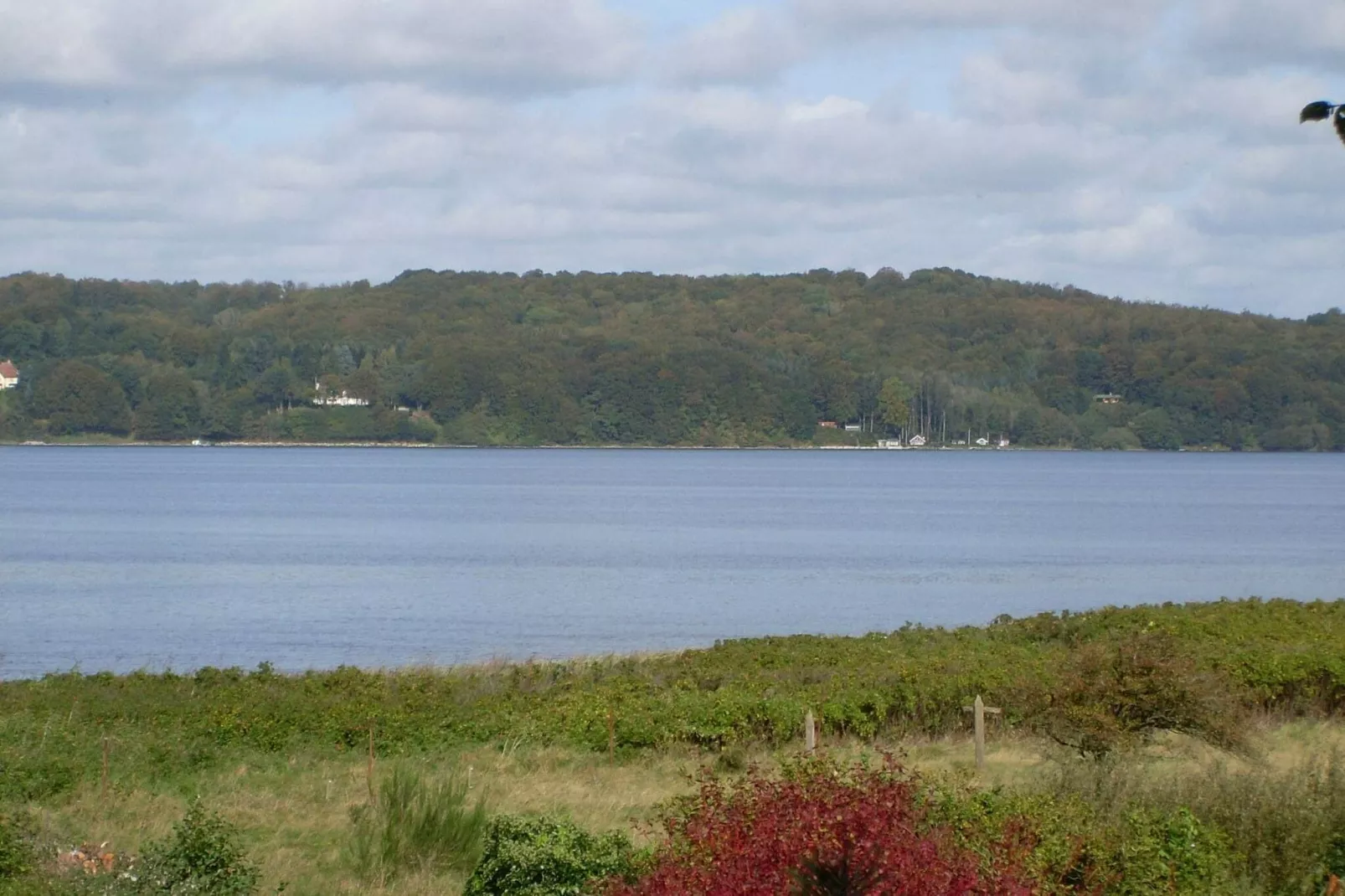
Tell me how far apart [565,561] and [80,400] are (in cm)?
14349

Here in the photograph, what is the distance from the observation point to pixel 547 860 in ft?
29.1

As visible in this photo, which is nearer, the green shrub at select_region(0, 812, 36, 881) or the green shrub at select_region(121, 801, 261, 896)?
the green shrub at select_region(121, 801, 261, 896)

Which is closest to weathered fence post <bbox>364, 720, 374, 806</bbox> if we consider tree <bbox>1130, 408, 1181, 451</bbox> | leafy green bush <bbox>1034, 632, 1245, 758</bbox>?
leafy green bush <bbox>1034, 632, 1245, 758</bbox>

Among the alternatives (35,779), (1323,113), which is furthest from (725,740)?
(1323,113)

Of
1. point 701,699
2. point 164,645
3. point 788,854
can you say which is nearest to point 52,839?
point 788,854

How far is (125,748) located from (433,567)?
45809 mm

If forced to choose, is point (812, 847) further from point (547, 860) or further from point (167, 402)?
point (167, 402)

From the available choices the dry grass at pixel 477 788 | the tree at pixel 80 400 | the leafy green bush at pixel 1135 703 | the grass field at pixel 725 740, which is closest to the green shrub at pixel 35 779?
the grass field at pixel 725 740

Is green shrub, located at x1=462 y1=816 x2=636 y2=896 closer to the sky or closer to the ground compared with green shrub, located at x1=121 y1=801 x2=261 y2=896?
closer to the sky

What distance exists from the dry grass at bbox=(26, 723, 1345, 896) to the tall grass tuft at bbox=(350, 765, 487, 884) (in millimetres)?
211

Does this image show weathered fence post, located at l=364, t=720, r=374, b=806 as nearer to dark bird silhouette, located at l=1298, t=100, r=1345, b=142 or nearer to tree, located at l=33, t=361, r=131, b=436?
dark bird silhouette, located at l=1298, t=100, r=1345, b=142

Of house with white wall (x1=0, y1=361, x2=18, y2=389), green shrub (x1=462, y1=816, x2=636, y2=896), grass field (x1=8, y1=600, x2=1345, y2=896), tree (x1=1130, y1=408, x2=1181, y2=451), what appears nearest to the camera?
green shrub (x1=462, y1=816, x2=636, y2=896)

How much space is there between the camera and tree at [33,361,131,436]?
186m

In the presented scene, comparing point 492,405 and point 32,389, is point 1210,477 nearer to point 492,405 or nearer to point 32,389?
point 492,405
